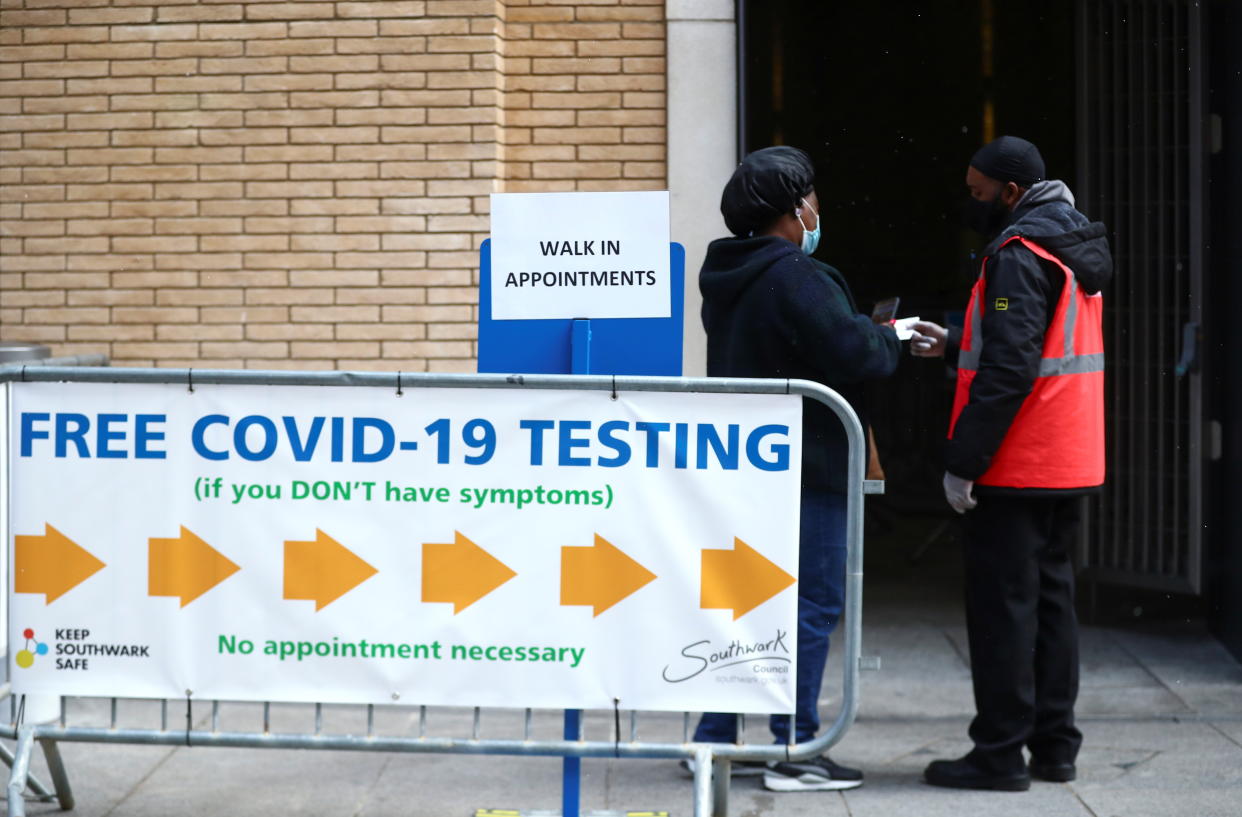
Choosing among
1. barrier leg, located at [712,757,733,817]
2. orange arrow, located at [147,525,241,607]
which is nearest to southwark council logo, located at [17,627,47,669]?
orange arrow, located at [147,525,241,607]

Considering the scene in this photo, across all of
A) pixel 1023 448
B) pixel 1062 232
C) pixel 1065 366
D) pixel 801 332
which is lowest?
pixel 1023 448

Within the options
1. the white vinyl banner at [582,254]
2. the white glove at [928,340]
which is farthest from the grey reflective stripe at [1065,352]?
the white vinyl banner at [582,254]

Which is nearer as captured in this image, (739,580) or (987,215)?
(739,580)

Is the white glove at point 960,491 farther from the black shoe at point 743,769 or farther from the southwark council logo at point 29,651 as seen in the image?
the southwark council logo at point 29,651

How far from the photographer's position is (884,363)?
4305mm

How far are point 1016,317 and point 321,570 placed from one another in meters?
2.18

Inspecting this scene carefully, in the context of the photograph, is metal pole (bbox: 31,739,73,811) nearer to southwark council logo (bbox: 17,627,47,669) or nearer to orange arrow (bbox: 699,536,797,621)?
southwark council logo (bbox: 17,627,47,669)

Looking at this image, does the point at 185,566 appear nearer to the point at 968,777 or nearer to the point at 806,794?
the point at 806,794

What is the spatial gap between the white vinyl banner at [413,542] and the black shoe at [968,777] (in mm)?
1321

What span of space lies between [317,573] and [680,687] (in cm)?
95

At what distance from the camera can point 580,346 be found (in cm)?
389

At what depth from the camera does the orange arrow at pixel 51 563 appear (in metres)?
3.72

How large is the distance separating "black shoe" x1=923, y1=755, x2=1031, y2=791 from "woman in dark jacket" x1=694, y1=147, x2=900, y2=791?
0.52 meters

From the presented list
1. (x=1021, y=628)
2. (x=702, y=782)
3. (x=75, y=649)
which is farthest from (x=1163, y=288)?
(x=75, y=649)
